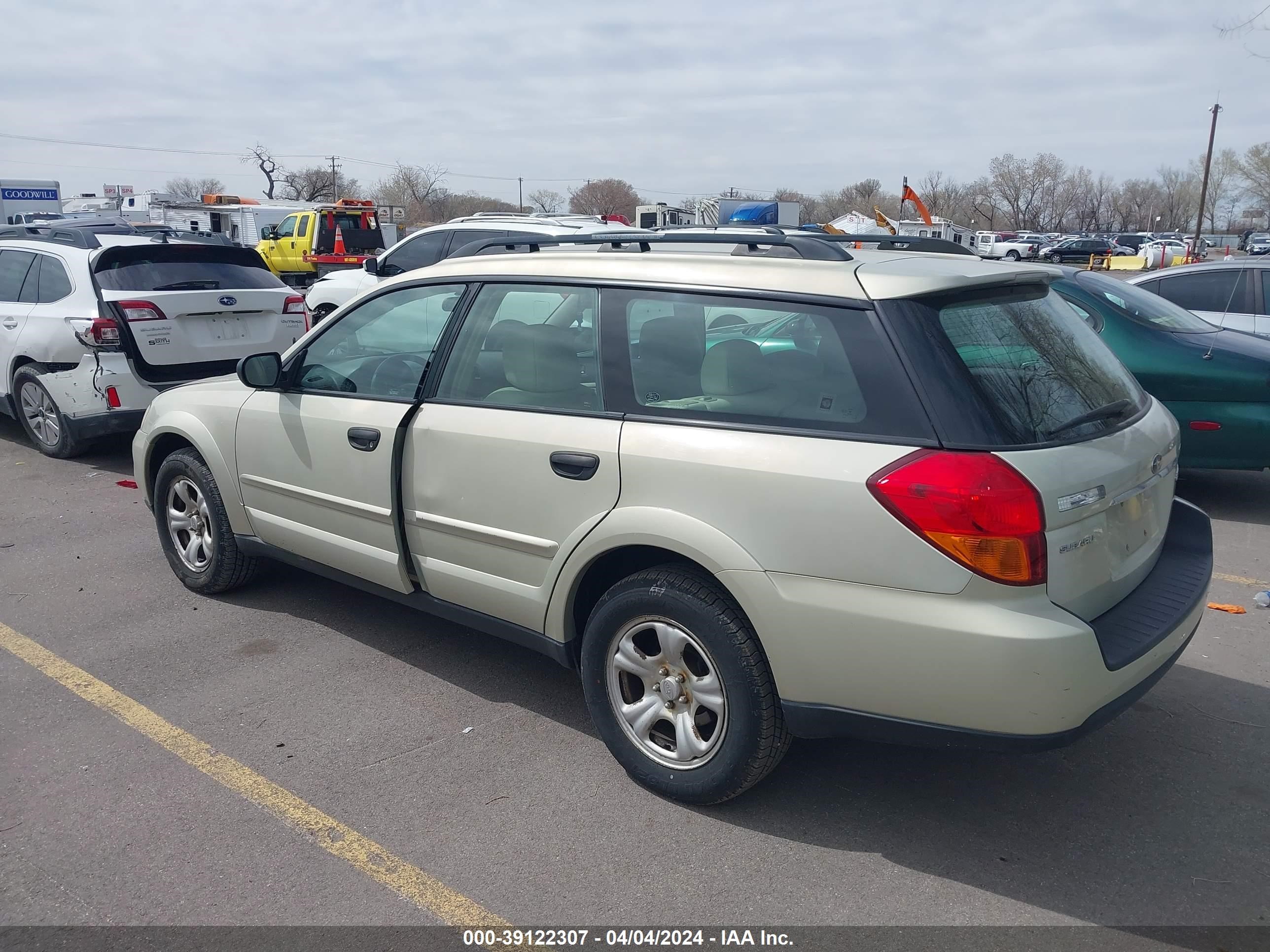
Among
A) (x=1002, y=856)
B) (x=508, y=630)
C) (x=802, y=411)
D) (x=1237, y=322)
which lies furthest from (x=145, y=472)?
(x=1237, y=322)

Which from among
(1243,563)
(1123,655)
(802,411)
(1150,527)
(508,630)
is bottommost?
(1243,563)

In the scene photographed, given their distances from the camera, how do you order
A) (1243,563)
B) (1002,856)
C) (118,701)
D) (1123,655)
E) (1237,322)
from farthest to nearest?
(1237,322), (1243,563), (118,701), (1002,856), (1123,655)

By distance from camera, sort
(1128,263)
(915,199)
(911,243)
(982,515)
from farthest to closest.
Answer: (1128,263)
(915,199)
(911,243)
(982,515)

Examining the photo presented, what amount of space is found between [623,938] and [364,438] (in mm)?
2240

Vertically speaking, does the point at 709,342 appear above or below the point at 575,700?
above

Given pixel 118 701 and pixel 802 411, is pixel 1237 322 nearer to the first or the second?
pixel 802 411

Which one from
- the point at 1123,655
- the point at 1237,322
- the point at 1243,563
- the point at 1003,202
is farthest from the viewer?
the point at 1003,202

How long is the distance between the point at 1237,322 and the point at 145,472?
8.20m

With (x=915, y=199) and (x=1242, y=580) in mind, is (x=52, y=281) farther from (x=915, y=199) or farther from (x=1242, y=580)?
(x=915, y=199)

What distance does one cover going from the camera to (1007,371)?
9.66 feet

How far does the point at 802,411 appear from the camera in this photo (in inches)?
117

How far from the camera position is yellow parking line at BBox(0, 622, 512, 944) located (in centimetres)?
283

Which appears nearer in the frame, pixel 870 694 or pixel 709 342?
pixel 870 694

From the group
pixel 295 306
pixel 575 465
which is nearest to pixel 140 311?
pixel 295 306
